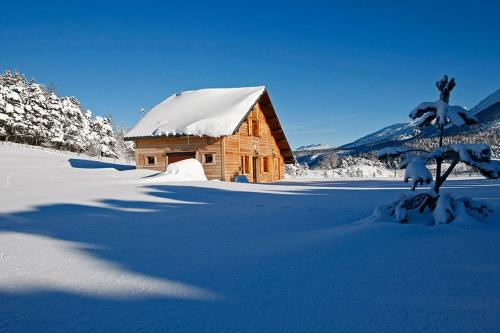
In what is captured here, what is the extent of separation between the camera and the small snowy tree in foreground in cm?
505

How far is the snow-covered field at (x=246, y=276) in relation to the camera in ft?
7.53

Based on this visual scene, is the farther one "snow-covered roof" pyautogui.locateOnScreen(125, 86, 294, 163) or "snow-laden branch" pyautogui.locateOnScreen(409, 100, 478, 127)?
"snow-covered roof" pyautogui.locateOnScreen(125, 86, 294, 163)

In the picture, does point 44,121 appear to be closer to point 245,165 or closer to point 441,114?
point 245,165

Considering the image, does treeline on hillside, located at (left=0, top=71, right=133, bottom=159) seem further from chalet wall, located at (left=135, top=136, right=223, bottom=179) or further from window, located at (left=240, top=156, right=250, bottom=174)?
window, located at (left=240, top=156, right=250, bottom=174)

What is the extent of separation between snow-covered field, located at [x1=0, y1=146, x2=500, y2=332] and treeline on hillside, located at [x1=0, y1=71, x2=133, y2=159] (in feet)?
134

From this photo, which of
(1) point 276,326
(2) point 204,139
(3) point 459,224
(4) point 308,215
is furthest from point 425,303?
(2) point 204,139

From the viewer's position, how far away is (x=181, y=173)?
14766 mm

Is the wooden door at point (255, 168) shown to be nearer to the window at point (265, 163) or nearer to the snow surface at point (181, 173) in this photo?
the window at point (265, 163)

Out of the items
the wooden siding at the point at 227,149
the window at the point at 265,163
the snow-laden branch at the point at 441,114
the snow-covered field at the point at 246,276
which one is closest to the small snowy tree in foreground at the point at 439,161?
the snow-laden branch at the point at 441,114

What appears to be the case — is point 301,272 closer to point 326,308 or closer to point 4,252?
point 326,308

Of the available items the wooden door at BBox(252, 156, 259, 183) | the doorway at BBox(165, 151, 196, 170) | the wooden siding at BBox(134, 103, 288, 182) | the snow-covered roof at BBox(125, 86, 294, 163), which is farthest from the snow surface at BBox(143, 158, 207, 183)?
the wooden door at BBox(252, 156, 259, 183)

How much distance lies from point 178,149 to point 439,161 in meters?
16.6

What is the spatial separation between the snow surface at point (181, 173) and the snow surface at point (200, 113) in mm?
3511

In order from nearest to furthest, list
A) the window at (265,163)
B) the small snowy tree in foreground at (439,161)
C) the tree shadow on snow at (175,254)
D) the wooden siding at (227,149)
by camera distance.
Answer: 1. the tree shadow on snow at (175,254)
2. the small snowy tree in foreground at (439,161)
3. the wooden siding at (227,149)
4. the window at (265,163)
